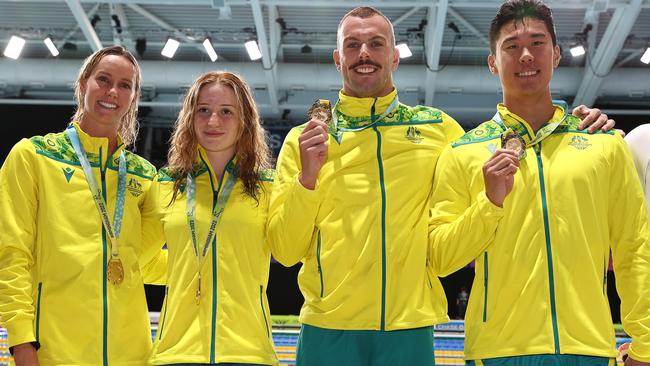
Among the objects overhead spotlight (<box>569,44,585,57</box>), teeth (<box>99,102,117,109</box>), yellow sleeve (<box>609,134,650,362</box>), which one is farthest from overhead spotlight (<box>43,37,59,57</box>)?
yellow sleeve (<box>609,134,650,362</box>)

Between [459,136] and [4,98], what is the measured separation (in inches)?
541

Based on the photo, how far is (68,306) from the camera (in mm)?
2910

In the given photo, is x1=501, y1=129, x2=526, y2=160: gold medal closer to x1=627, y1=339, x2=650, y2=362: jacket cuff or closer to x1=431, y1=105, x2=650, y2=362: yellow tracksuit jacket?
x1=431, y1=105, x2=650, y2=362: yellow tracksuit jacket

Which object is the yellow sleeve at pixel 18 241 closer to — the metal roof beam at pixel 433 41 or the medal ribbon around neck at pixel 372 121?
the medal ribbon around neck at pixel 372 121

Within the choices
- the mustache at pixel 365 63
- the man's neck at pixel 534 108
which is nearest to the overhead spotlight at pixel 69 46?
the mustache at pixel 365 63

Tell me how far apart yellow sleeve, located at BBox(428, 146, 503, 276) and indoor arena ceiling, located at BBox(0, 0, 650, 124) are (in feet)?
28.7

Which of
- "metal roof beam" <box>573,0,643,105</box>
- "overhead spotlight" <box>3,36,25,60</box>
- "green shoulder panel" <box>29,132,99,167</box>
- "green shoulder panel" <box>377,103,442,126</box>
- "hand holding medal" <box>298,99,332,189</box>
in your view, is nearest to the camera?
"hand holding medal" <box>298,99,332,189</box>

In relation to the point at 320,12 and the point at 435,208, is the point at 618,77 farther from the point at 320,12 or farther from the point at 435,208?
the point at 435,208

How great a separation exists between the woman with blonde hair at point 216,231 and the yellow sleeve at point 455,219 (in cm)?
79

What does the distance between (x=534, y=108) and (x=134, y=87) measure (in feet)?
6.40

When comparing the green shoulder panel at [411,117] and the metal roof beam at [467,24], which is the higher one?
the metal roof beam at [467,24]

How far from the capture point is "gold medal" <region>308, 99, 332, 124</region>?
10.3ft

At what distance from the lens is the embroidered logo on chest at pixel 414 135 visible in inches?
124

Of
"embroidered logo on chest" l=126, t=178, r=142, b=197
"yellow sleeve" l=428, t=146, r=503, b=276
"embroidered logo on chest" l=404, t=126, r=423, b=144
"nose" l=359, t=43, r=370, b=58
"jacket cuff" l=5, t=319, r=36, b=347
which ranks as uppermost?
"nose" l=359, t=43, r=370, b=58
